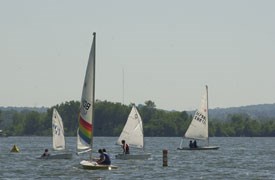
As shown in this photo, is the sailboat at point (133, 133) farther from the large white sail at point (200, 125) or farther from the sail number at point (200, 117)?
the sail number at point (200, 117)

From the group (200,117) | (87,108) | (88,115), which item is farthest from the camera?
(200,117)

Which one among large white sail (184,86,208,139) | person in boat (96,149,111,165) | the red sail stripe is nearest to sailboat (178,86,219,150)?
large white sail (184,86,208,139)

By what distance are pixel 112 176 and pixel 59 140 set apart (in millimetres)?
26880

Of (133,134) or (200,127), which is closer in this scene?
(133,134)

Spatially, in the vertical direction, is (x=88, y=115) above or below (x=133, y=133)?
above

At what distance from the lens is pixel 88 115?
55.5m

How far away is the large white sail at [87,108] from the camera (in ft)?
180

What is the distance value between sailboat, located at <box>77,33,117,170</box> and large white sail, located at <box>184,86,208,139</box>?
45.2 m

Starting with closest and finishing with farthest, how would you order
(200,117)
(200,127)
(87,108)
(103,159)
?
(87,108) < (103,159) < (200,127) < (200,117)

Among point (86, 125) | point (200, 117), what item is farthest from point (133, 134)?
point (200, 117)

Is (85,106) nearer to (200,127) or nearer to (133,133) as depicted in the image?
(133,133)

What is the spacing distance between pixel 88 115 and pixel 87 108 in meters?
0.49

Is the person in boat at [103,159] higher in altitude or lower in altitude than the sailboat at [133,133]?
lower

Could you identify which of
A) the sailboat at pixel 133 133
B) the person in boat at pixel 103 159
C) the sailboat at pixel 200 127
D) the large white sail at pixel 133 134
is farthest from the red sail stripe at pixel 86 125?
the sailboat at pixel 200 127
